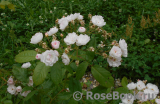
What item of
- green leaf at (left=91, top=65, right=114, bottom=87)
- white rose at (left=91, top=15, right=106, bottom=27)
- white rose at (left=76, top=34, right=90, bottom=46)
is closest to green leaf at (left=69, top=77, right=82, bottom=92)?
green leaf at (left=91, top=65, right=114, bottom=87)

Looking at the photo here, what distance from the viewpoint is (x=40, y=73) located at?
79cm

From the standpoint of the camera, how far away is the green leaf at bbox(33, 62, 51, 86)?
2.57 feet

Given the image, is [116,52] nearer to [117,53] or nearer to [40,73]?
[117,53]

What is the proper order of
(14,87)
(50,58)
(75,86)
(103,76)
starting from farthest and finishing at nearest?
1. (14,87)
2. (75,86)
3. (103,76)
4. (50,58)

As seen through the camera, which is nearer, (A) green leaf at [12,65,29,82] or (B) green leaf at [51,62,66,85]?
(B) green leaf at [51,62,66,85]

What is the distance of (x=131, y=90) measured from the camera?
1225 mm

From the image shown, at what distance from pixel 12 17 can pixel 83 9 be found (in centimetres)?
165

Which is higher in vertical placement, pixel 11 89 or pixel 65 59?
pixel 65 59

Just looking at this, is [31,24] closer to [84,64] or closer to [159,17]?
[84,64]

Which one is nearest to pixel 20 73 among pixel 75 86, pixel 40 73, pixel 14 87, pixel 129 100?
pixel 14 87

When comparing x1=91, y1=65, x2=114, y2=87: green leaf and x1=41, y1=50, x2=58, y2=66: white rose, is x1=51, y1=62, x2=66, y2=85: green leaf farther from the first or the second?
x1=91, y1=65, x2=114, y2=87: green leaf

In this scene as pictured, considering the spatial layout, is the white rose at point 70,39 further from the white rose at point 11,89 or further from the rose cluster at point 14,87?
the white rose at point 11,89

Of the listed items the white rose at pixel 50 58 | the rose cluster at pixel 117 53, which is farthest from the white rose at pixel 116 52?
the white rose at pixel 50 58

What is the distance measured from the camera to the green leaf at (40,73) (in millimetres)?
784
